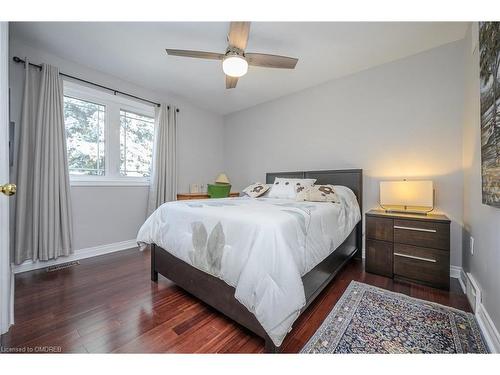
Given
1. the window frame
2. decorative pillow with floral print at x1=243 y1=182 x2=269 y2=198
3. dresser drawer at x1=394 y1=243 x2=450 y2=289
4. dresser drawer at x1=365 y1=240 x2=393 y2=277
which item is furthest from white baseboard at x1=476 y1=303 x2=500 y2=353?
the window frame

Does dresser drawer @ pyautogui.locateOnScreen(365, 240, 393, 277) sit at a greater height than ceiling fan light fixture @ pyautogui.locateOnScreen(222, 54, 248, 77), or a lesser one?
lesser

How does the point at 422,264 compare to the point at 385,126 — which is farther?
the point at 385,126

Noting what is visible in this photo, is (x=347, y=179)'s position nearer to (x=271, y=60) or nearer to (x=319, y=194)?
(x=319, y=194)

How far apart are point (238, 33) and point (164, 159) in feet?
7.73

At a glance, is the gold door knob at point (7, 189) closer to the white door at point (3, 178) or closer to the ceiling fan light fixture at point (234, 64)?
the white door at point (3, 178)

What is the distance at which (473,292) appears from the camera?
162 cm

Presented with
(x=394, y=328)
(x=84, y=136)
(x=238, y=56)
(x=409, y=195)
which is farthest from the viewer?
(x=84, y=136)

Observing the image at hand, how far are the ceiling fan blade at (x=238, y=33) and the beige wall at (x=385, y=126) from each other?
188 cm

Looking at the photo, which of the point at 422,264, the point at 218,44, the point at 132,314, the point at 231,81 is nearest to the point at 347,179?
the point at 422,264

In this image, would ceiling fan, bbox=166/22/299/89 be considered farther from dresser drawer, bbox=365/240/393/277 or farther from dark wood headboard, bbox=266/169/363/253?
dresser drawer, bbox=365/240/393/277

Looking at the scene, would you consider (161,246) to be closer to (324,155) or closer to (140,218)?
(140,218)

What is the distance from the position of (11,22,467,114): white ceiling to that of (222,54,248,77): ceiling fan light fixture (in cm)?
43

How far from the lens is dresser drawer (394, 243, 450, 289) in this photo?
6.22 ft
